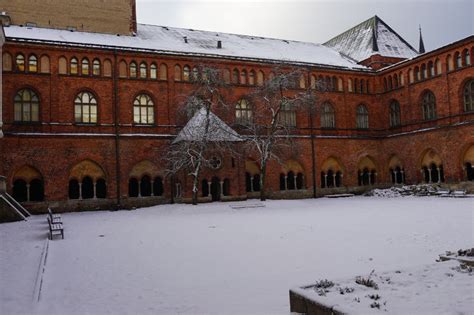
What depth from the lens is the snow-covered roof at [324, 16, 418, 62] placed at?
125ft

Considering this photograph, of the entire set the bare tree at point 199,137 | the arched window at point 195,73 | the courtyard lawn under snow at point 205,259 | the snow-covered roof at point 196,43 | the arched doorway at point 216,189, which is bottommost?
the courtyard lawn under snow at point 205,259

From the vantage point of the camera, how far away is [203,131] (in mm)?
26016

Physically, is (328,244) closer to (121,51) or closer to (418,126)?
(121,51)

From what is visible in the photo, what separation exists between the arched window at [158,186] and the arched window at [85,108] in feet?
18.1

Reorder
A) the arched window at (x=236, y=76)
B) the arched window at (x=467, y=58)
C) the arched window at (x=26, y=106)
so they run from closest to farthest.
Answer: the arched window at (x=26, y=106) < the arched window at (x=467, y=58) < the arched window at (x=236, y=76)

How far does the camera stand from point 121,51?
1094 inches

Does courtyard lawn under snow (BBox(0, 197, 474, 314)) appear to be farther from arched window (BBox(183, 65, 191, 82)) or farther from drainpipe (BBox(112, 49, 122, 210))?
arched window (BBox(183, 65, 191, 82))

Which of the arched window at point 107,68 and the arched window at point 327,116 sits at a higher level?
the arched window at point 107,68

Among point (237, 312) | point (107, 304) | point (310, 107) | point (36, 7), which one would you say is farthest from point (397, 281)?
point (36, 7)

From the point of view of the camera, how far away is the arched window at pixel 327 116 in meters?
34.6

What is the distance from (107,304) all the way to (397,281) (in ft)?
14.9

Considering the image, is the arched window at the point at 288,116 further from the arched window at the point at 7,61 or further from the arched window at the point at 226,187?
the arched window at the point at 7,61

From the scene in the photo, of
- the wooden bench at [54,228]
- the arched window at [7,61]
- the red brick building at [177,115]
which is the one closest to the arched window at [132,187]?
the red brick building at [177,115]

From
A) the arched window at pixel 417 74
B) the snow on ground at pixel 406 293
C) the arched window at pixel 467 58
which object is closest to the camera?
the snow on ground at pixel 406 293
